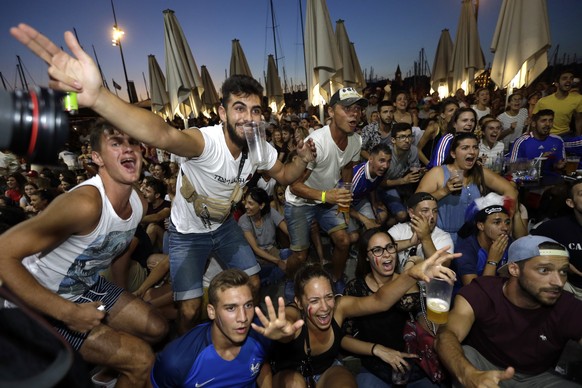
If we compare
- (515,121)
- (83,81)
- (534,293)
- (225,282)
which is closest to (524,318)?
(534,293)

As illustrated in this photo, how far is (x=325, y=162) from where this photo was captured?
422 cm

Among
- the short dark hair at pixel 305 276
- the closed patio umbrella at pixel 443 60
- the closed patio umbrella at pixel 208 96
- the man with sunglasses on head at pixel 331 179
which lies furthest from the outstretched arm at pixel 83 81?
the closed patio umbrella at pixel 208 96

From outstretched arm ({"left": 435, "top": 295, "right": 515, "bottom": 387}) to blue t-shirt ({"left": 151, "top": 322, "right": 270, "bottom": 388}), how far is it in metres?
1.25


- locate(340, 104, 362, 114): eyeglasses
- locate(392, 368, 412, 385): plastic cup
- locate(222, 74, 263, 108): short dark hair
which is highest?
locate(222, 74, 263, 108): short dark hair

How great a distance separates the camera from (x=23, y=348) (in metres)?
0.74

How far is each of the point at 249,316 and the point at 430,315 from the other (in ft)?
4.29

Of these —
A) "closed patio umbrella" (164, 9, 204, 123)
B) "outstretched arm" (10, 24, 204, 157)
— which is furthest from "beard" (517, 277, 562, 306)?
"closed patio umbrella" (164, 9, 204, 123)

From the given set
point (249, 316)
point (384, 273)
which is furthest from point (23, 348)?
point (384, 273)

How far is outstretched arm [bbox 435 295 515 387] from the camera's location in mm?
1918

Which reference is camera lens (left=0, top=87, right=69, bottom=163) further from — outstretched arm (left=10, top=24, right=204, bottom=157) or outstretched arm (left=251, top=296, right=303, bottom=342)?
outstretched arm (left=251, top=296, right=303, bottom=342)

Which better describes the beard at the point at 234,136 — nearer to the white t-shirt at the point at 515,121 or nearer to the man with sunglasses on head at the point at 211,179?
the man with sunglasses on head at the point at 211,179

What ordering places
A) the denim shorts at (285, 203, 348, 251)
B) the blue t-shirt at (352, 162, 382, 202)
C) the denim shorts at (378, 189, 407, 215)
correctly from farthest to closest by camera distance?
the denim shorts at (378, 189, 407, 215) → the blue t-shirt at (352, 162, 382, 202) → the denim shorts at (285, 203, 348, 251)

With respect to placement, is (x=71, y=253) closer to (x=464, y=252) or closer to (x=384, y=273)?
(x=384, y=273)

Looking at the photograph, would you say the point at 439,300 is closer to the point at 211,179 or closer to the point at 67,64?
the point at 211,179
